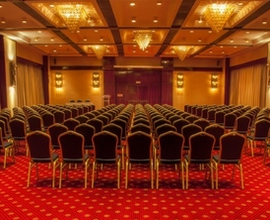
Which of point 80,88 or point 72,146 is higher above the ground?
point 80,88

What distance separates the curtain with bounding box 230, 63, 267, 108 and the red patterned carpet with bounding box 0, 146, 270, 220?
1192cm

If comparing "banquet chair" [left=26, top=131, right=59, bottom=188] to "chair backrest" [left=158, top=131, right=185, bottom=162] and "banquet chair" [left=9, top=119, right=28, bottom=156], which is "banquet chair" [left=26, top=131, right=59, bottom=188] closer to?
"chair backrest" [left=158, top=131, right=185, bottom=162]

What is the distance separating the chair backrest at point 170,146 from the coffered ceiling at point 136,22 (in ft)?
16.6

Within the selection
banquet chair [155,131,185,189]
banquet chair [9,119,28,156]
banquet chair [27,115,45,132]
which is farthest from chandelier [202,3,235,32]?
banquet chair [9,119,28,156]

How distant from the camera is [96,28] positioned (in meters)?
12.4

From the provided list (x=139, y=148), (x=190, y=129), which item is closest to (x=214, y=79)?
(x=190, y=129)

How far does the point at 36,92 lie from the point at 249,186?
17.5 metres

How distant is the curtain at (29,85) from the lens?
1719cm

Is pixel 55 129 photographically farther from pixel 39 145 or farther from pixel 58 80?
pixel 58 80

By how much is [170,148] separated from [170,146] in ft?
0.12

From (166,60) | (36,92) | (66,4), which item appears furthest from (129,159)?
(166,60)

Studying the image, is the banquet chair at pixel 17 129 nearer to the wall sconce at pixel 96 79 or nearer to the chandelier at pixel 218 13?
the chandelier at pixel 218 13

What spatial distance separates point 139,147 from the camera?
515 cm

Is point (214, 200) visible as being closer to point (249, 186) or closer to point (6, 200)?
point (249, 186)
